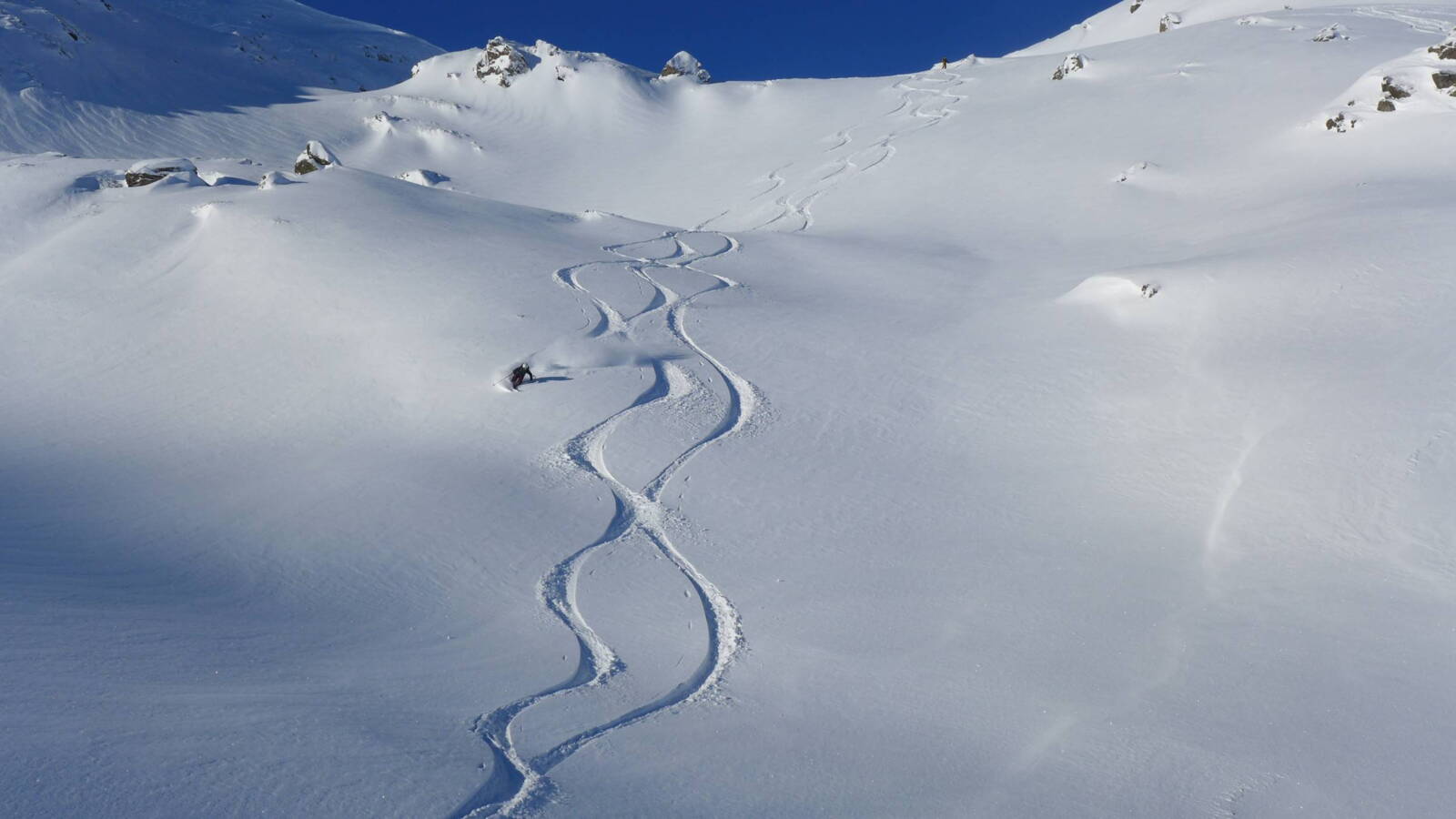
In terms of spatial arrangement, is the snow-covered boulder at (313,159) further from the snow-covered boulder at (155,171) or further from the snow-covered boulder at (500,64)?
the snow-covered boulder at (500,64)

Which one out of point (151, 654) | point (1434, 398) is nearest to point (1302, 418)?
point (1434, 398)

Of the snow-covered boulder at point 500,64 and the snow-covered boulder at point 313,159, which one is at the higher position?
the snow-covered boulder at point 500,64

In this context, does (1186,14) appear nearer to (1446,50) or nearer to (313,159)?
(1446,50)

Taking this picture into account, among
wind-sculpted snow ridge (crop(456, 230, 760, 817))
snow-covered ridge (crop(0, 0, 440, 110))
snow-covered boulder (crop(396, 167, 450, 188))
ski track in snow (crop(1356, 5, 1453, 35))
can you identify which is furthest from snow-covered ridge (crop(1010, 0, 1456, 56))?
snow-covered ridge (crop(0, 0, 440, 110))

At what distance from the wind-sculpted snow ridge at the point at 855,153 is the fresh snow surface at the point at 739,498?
287cm

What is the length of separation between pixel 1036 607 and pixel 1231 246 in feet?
40.2

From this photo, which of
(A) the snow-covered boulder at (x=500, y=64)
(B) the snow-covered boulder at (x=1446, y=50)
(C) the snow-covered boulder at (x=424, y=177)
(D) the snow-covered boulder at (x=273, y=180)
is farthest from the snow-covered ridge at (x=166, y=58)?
(B) the snow-covered boulder at (x=1446, y=50)

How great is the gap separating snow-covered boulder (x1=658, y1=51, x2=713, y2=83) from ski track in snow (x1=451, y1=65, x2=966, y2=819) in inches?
1063

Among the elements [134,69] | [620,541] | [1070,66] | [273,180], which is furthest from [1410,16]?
[134,69]

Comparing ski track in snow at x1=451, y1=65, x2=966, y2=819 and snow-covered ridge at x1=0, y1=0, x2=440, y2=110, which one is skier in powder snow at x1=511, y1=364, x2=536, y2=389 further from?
snow-covered ridge at x1=0, y1=0, x2=440, y2=110

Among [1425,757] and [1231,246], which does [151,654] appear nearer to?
[1425,757]

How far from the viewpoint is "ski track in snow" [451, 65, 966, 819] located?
18.4 ft

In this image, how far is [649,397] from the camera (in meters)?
12.9

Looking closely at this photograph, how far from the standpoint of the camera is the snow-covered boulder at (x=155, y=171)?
19.9 m
